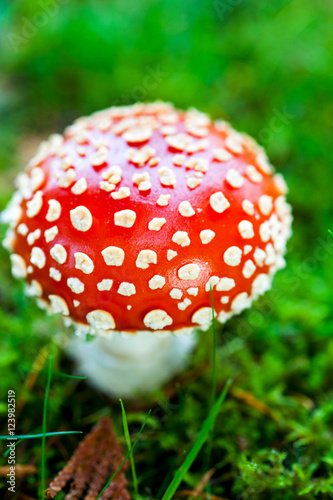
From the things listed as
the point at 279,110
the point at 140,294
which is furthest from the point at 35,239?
the point at 279,110

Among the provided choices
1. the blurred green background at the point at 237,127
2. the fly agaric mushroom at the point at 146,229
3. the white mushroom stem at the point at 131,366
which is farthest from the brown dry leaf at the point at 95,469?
the fly agaric mushroom at the point at 146,229

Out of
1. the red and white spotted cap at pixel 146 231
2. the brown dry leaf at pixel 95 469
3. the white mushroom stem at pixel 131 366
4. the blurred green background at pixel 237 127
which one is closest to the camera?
the red and white spotted cap at pixel 146 231

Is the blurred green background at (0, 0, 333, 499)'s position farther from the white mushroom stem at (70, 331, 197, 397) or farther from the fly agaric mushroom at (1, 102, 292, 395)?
the fly agaric mushroom at (1, 102, 292, 395)

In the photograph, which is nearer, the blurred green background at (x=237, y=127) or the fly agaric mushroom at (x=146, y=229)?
the fly agaric mushroom at (x=146, y=229)

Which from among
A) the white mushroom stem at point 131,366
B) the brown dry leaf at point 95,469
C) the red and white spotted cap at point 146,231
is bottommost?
the brown dry leaf at point 95,469

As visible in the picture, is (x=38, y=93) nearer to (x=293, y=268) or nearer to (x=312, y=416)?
(x=293, y=268)

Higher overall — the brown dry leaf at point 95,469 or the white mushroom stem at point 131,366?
the white mushroom stem at point 131,366

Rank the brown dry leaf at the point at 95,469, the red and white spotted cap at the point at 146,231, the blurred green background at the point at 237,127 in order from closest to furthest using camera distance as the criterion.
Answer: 1. the red and white spotted cap at the point at 146,231
2. the brown dry leaf at the point at 95,469
3. the blurred green background at the point at 237,127

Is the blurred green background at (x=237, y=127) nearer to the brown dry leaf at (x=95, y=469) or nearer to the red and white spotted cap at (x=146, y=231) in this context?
the brown dry leaf at (x=95, y=469)
